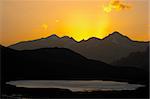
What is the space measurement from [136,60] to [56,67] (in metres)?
0.58

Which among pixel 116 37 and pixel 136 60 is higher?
pixel 116 37

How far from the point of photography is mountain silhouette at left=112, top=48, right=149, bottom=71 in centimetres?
214

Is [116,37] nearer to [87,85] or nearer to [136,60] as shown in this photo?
[136,60]

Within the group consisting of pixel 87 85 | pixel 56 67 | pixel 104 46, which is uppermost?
pixel 104 46

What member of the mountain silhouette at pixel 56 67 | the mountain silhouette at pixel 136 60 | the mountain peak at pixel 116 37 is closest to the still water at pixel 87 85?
the mountain silhouette at pixel 56 67

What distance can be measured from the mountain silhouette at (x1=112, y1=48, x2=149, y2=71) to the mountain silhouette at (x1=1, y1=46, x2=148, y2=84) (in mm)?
33

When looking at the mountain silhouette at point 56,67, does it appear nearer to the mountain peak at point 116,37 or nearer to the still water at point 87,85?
the still water at point 87,85

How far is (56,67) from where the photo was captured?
217 centimetres

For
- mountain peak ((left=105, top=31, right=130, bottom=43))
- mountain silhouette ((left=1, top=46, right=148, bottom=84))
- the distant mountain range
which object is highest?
mountain peak ((left=105, top=31, right=130, bottom=43))

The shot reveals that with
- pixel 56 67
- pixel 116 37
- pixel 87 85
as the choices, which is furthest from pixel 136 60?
pixel 56 67

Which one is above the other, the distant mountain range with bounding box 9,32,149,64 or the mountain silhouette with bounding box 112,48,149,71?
the distant mountain range with bounding box 9,32,149,64

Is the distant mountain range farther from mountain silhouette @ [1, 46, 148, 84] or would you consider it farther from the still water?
the still water

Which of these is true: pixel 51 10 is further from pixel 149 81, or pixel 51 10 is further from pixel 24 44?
pixel 149 81

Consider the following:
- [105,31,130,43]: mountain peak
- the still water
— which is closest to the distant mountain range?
[105,31,130,43]: mountain peak
